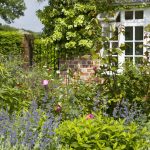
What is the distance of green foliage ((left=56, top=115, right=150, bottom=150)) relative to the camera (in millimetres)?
3893

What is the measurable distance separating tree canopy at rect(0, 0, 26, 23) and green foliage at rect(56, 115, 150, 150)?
145 feet

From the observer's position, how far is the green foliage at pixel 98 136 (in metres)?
3.89

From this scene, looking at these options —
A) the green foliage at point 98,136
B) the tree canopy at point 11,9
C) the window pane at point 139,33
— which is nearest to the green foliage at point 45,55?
the window pane at point 139,33

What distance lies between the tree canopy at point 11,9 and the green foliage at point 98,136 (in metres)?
44.1

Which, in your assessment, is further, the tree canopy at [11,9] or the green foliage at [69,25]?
the tree canopy at [11,9]

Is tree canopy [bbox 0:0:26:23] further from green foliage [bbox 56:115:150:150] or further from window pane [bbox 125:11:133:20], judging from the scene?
green foliage [bbox 56:115:150:150]

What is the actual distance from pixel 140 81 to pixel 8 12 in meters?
43.4

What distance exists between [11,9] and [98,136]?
4656cm

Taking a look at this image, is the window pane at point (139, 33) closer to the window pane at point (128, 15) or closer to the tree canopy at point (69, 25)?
the window pane at point (128, 15)

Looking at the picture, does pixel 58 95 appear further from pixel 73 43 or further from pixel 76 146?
pixel 73 43

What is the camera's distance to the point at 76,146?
3914 millimetres

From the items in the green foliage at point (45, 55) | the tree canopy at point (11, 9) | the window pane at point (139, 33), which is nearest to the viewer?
the window pane at point (139, 33)

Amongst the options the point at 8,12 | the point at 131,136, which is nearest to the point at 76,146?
the point at 131,136

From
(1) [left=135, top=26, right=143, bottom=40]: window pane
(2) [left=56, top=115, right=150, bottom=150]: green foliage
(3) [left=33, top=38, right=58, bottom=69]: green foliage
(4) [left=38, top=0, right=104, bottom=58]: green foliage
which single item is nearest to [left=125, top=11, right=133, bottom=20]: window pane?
(1) [left=135, top=26, right=143, bottom=40]: window pane
